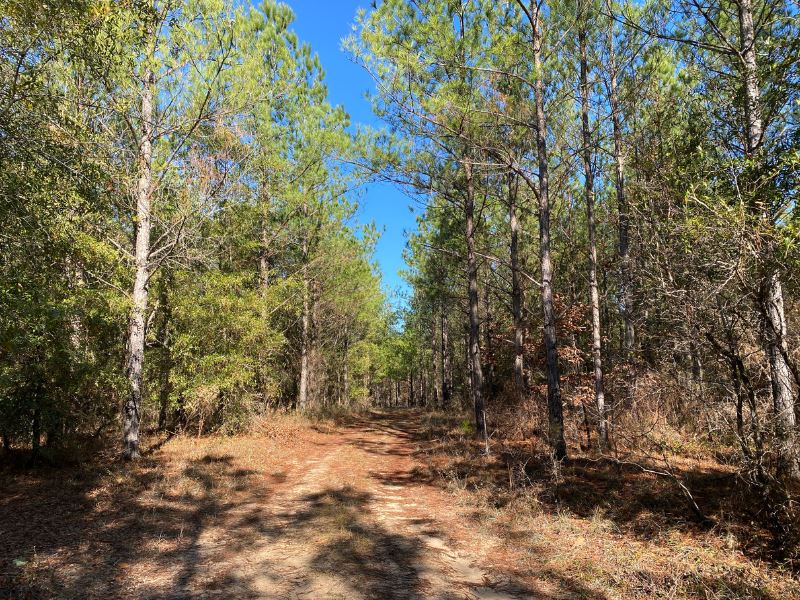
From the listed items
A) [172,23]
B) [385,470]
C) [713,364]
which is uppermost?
[172,23]

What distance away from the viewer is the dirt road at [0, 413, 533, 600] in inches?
175

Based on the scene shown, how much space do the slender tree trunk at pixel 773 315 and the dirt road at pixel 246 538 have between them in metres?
3.24

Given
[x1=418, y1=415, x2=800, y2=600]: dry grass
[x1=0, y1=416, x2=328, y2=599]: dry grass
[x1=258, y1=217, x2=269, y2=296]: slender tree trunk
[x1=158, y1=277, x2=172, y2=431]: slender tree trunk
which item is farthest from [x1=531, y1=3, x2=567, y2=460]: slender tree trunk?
[x1=158, y1=277, x2=172, y2=431]: slender tree trunk

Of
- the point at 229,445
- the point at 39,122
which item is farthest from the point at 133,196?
the point at 229,445

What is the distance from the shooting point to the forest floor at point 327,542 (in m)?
4.37

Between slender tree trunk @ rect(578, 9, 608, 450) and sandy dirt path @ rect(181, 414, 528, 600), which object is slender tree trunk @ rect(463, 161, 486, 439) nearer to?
slender tree trunk @ rect(578, 9, 608, 450)

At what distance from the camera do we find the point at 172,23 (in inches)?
288

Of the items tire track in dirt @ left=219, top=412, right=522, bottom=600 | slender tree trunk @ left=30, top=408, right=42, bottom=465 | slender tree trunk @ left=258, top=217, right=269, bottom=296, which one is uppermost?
slender tree trunk @ left=258, top=217, right=269, bottom=296

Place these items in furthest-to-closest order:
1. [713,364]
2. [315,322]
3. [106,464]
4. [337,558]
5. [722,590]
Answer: [315,322], [106,464], [713,364], [337,558], [722,590]

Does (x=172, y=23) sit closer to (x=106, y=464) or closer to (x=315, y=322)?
(x=106, y=464)

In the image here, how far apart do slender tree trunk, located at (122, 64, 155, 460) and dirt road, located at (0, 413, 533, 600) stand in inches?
36.8

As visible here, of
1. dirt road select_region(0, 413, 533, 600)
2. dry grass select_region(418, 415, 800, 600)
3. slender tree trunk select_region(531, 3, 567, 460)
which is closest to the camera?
dry grass select_region(418, 415, 800, 600)

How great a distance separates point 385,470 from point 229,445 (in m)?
4.37

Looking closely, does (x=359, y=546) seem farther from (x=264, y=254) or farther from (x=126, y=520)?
(x=264, y=254)
